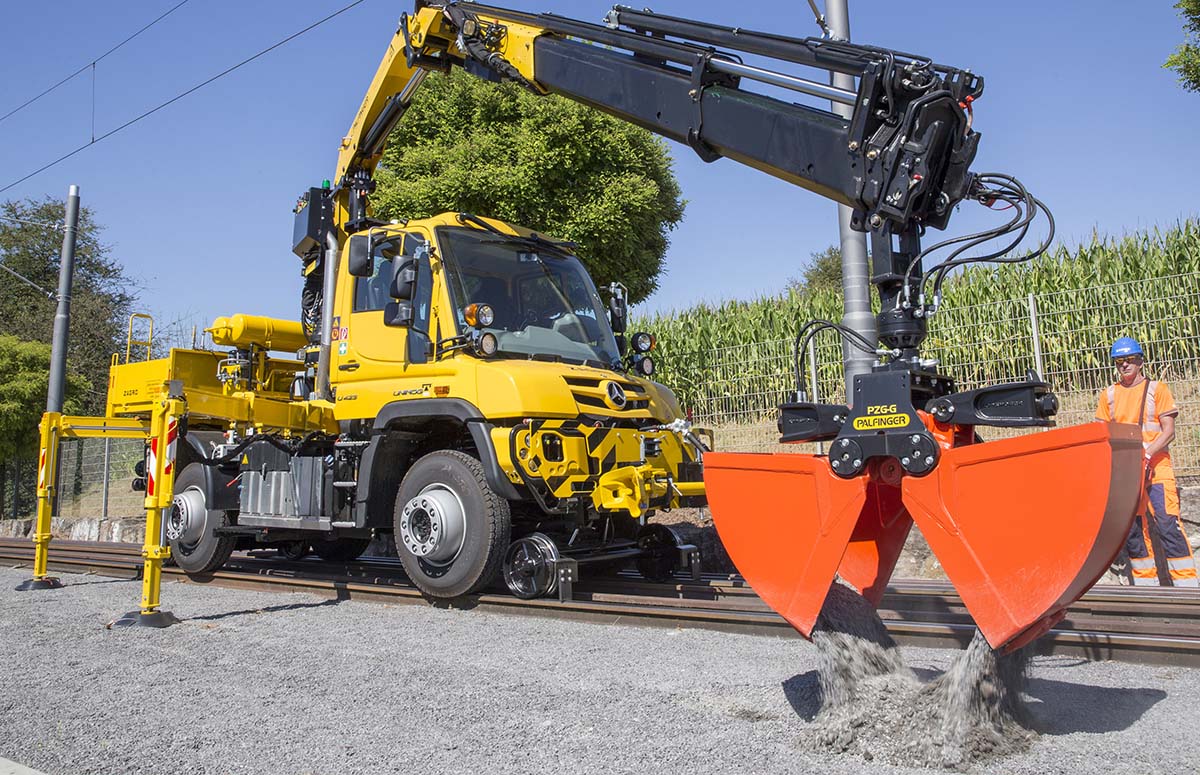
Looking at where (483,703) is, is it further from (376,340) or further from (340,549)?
(340,549)

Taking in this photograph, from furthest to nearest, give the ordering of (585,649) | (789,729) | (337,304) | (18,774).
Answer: (337,304)
(585,649)
(789,729)
(18,774)

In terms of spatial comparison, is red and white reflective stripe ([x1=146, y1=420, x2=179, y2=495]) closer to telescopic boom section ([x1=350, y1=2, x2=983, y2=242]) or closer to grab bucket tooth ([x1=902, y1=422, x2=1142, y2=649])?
telescopic boom section ([x1=350, y1=2, x2=983, y2=242])

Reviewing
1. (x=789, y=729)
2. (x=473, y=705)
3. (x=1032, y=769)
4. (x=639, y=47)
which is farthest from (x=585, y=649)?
(x=639, y=47)

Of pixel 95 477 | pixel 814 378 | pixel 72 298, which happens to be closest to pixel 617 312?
pixel 814 378

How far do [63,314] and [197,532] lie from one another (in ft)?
28.2

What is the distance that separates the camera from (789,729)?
3639 millimetres

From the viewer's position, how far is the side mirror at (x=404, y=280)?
23.4ft

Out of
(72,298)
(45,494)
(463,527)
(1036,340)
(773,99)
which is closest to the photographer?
(773,99)

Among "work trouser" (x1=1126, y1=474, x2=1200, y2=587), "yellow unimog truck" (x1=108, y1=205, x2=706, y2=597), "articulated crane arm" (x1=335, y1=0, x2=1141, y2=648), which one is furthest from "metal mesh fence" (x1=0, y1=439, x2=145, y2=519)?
"work trouser" (x1=1126, y1=474, x2=1200, y2=587)

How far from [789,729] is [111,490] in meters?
18.7

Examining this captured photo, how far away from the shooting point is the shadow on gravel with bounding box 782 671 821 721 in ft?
12.6

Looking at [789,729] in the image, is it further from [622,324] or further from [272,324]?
[272,324]

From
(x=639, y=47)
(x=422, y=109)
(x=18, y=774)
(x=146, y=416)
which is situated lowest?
(x=18, y=774)

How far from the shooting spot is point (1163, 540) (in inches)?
288
